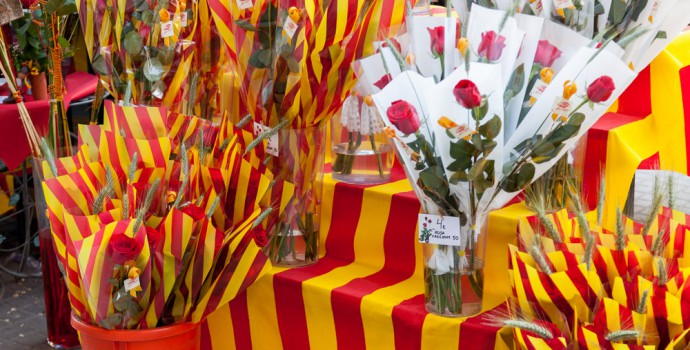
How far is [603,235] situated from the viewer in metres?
1.47

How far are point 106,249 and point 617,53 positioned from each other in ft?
3.21

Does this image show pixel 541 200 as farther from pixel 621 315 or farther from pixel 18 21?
pixel 18 21

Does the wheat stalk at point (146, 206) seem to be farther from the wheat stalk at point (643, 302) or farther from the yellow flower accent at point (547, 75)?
the wheat stalk at point (643, 302)

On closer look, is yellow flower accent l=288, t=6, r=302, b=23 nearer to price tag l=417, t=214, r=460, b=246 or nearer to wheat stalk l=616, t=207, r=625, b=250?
price tag l=417, t=214, r=460, b=246

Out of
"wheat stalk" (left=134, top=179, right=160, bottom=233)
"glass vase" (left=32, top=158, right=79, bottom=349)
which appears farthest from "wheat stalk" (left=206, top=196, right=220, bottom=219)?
"glass vase" (left=32, top=158, right=79, bottom=349)

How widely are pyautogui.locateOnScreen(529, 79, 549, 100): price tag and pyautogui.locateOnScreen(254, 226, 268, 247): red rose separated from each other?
63 cm

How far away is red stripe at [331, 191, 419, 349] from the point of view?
1869 mm

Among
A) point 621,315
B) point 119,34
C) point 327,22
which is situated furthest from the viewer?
point 119,34

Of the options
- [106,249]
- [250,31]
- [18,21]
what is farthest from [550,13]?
[18,21]

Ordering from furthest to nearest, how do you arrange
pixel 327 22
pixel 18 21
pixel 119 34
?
pixel 18 21, pixel 119 34, pixel 327 22

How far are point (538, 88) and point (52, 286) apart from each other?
1.82m

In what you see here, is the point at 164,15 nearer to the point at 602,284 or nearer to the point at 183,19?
the point at 183,19

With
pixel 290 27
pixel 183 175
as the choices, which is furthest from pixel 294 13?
pixel 183 175

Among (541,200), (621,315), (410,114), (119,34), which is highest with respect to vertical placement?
(119,34)
